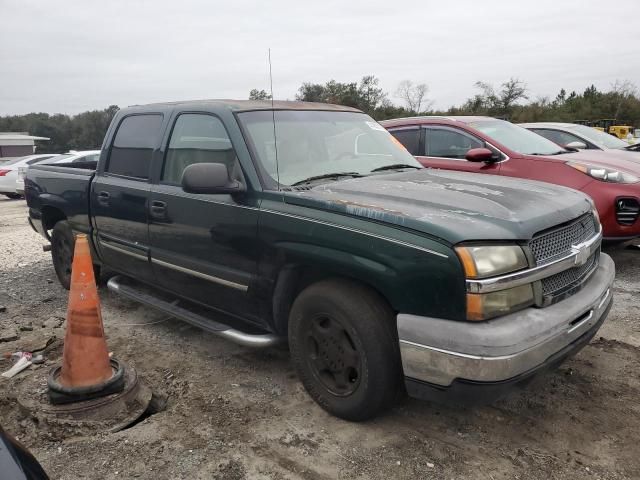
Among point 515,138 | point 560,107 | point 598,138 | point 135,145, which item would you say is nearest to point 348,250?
point 135,145

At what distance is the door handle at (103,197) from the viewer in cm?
442

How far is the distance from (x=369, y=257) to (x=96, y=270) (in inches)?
147

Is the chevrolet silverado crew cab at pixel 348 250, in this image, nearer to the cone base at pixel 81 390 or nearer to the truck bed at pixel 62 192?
the truck bed at pixel 62 192

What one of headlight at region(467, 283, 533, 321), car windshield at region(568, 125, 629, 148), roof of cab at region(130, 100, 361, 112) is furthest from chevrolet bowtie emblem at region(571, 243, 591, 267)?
car windshield at region(568, 125, 629, 148)

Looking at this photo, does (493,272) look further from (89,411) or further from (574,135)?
(574,135)

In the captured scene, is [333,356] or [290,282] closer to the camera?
[333,356]

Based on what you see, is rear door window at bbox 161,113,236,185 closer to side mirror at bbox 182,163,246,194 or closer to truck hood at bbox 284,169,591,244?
side mirror at bbox 182,163,246,194

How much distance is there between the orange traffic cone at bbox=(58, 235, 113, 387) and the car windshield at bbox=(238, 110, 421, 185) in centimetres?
129

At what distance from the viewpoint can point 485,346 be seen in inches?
90.5

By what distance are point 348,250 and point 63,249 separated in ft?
12.5

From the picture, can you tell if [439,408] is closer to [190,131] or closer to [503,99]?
[190,131]

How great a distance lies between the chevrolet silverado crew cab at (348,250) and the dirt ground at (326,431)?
275 mm

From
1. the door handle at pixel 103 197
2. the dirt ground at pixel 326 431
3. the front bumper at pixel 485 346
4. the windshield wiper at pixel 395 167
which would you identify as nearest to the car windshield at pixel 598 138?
the dirt ground at pixel 326 431

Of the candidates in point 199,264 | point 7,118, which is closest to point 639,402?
point 199,264
